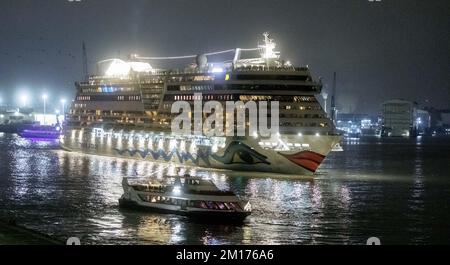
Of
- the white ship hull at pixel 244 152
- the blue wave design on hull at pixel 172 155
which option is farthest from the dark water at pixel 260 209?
the blue wave design on hull at pixel 172 155

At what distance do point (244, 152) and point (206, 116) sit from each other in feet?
19.3

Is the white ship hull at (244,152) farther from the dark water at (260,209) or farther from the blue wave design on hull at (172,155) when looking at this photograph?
the dark water at (260,209)

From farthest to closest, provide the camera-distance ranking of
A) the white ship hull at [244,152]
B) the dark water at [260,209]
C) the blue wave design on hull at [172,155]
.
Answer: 1. the blue wave design on hull at [172,155]
2. the white ship hull at [244,152]
3. the dark water at [260,209]

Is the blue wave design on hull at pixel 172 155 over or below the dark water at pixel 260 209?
over

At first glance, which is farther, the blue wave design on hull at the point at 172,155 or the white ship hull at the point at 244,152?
the blue wave design on hull at the point at 172,155

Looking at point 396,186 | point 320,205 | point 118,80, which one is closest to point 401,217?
point 320,205

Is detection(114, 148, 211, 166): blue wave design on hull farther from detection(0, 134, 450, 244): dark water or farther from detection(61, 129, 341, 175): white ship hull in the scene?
detection(0, 134, 450, 244): dark water

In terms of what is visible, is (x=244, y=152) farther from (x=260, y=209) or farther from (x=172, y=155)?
(x=260, y=209)

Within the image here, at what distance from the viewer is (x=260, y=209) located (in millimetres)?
26922

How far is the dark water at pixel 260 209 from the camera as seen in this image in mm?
20250

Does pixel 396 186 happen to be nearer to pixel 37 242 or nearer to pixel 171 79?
pixel 171 79

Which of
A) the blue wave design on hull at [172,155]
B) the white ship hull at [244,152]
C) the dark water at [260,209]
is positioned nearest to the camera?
the dark water at [260,209]

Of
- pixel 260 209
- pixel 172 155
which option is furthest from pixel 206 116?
pixel 260 209
